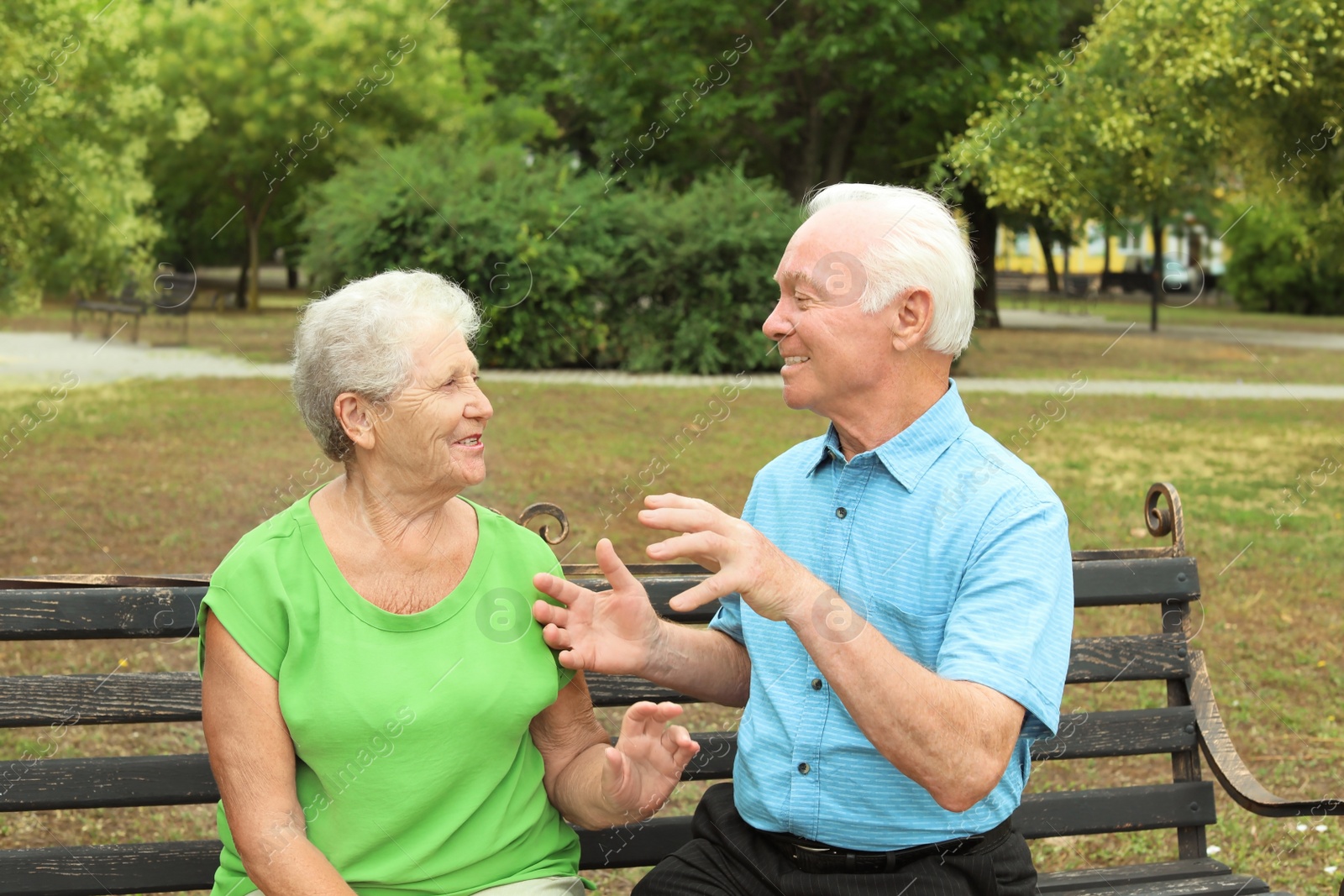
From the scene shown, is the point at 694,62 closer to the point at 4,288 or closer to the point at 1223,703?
the point at 4,288

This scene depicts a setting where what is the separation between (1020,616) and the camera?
2.20 metres

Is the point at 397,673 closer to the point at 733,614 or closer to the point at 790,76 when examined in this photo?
the point at 733,614

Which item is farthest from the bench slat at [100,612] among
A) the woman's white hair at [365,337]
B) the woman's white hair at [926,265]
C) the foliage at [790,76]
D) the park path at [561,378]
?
the foliage at [790,76]

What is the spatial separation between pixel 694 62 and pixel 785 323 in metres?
21.8

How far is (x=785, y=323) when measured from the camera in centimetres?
249

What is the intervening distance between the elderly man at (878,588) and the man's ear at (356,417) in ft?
1.38

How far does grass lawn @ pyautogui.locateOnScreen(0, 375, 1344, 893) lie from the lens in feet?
16.2

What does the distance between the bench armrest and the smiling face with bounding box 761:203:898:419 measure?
1357 mm

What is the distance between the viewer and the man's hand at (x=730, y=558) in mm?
2027

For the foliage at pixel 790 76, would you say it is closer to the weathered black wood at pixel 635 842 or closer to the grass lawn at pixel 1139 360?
the grass lawn at pixel 1139 360

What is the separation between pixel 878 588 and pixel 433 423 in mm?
849

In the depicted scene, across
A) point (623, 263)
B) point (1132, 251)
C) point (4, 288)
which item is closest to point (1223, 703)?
point (623, 263)

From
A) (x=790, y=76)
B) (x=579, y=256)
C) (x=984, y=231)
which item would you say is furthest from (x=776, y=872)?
(x=984, y=231)

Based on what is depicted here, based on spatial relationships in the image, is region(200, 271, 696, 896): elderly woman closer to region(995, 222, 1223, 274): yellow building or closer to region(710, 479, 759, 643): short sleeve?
region(710, 479, 759, 643): short sleeve
